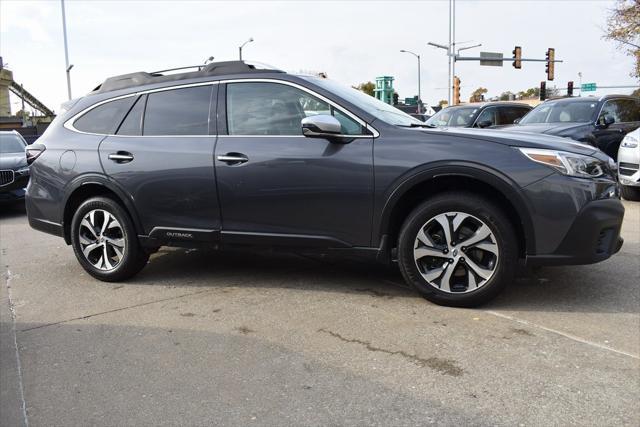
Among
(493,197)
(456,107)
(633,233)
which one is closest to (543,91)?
(456,107)

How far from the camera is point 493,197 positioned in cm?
404

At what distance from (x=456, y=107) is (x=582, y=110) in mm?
3052

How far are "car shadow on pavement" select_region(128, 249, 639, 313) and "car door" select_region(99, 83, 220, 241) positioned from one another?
0.60 m

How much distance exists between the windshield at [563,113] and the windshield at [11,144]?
9782 mm

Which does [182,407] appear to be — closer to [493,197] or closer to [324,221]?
[324,221]

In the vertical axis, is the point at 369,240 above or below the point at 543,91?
below

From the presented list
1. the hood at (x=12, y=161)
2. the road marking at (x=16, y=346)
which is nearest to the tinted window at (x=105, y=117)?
the road marking at (x=16, y=346)

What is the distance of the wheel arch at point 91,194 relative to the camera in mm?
4895

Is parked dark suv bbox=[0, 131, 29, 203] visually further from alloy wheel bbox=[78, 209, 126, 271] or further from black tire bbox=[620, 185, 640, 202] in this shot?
black tire bbox=[620, 185, 640, 202]

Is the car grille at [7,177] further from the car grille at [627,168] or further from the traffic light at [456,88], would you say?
the traffic light at [456,88]

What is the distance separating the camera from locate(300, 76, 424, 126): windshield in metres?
4.38

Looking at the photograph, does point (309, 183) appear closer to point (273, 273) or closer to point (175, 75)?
point (273, 273)

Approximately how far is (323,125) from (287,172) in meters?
0.49

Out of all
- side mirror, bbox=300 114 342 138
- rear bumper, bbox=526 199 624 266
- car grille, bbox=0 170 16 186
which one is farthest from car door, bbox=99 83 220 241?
car grille, bbox=0 170 16 186
